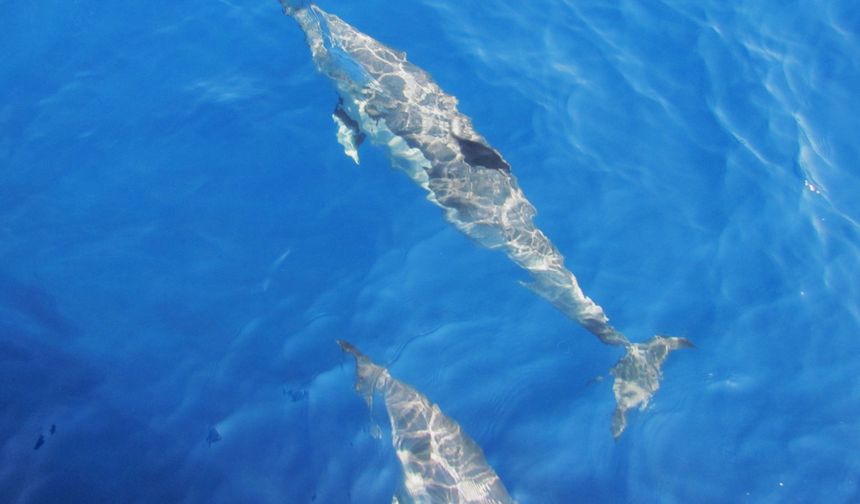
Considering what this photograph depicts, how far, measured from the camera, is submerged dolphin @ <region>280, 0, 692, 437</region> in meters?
6.25

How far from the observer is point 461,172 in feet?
21.6

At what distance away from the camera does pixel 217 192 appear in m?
7.00

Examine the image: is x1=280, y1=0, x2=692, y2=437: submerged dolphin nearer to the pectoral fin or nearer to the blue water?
the pectoral fin

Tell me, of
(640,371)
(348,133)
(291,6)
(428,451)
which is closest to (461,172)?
(348,133)

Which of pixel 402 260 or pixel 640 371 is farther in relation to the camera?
pixel 402 260

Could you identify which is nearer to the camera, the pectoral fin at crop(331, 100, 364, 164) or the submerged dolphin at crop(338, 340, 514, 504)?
the submerged dolphin at crop(338, 340, 514, 504)

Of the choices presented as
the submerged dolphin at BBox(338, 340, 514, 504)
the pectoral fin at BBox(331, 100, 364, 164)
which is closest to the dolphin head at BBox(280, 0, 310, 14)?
the pectoral fin at BBox(331, 100, 364, 164)

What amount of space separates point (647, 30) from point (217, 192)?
263 inches

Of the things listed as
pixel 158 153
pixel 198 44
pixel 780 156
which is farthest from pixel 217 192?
pixel 780 156

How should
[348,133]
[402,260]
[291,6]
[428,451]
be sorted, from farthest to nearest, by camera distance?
[291,6] < [348,133] < [402,260] < [428,451]

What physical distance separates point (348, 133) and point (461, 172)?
1.65 m

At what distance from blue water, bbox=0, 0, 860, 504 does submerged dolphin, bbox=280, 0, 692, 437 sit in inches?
9.3

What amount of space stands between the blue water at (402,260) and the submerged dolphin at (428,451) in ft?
0.71

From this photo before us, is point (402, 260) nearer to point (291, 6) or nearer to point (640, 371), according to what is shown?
point (640, 371)
